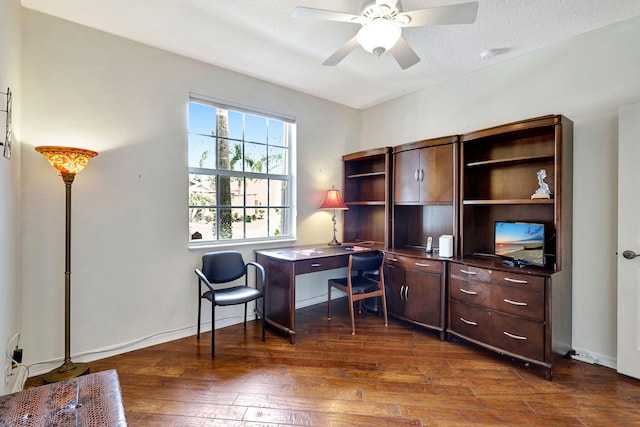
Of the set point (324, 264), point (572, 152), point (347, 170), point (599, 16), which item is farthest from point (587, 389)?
point (347, 170)

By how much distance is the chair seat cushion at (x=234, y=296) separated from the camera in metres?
2.59

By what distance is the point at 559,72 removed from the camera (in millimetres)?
2658

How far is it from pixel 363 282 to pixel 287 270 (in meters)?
0.94

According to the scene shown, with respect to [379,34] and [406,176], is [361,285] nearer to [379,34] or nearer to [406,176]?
[406,176]

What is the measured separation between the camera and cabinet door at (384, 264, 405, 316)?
3.25 metres

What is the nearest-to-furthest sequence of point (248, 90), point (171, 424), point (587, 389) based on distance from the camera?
1. point (171, 424)
2. point (587, 389)
3. point (248, 90)

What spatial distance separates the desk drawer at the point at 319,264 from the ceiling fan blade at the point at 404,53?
1912mm

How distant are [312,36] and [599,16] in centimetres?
220

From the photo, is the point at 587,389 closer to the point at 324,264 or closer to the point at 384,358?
the point at 384,358

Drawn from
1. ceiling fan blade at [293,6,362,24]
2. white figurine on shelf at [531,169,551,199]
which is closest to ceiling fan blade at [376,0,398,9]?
ceiling fan blade at [293,6,362,24]

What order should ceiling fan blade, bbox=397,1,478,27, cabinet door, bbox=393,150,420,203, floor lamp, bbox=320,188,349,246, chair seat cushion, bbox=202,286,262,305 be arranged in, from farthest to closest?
1. floor lamp, bbox=320,188,349,246
2. cabinet door, bbox=393,150,420,203
3. chair seat cushion, bbox=202,286,262,305
4. ceiling fan blade, bbox=397,1,478,27

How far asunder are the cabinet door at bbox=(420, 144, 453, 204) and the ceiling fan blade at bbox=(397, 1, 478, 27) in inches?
56.8

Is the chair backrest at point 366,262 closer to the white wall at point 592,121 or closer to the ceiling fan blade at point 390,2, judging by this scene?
the white wall at point 592,121

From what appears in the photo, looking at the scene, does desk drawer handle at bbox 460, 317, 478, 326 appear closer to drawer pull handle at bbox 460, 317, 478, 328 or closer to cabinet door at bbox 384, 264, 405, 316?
drawer pull handle at bbox 460, 317, 478, 328
